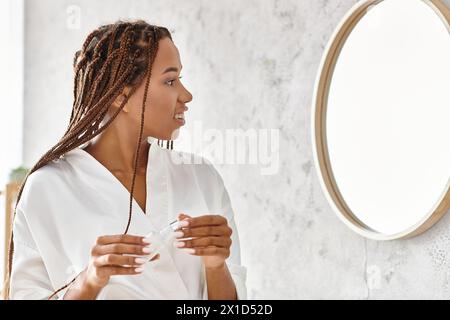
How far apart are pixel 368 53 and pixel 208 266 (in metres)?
0.41

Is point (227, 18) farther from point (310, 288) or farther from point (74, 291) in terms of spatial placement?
point (74, 291)

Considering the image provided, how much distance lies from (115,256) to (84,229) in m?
0.15

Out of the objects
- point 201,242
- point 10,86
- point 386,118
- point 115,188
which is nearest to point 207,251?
point 201,242

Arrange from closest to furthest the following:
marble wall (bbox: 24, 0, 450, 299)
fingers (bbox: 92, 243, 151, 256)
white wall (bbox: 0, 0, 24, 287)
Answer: fingers (bbox: 92, 243, 151, 256)
marble wall (bbox: 24, 0, 450, 299)
white wall (bbox: 0, 0, 24, 287)

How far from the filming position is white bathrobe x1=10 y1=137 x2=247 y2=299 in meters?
0.87

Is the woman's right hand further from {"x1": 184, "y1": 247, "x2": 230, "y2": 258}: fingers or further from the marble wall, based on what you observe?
the marble wall

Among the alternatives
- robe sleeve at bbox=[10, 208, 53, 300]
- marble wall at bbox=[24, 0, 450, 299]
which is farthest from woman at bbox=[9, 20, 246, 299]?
marble wall at bbox=[24, 0, 450, 299]

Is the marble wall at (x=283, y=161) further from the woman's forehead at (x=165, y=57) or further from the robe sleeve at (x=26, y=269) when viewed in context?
the robe sleeve at (x=26, y=269)

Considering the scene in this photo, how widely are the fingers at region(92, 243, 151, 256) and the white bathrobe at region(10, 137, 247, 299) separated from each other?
0.25 ft

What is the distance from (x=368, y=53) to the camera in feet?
3.42

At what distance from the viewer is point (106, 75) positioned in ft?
2.98

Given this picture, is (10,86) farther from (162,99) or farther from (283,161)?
Answer: (162,99)

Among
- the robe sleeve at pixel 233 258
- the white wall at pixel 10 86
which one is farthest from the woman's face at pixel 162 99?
the white wall at pixel 10 86

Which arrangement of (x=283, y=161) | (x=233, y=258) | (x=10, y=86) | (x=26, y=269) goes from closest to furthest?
1. (x=26, y=269)
2. (x=233, y=258)
3. (x=283, y=161)
4. (x=10, y=86)
